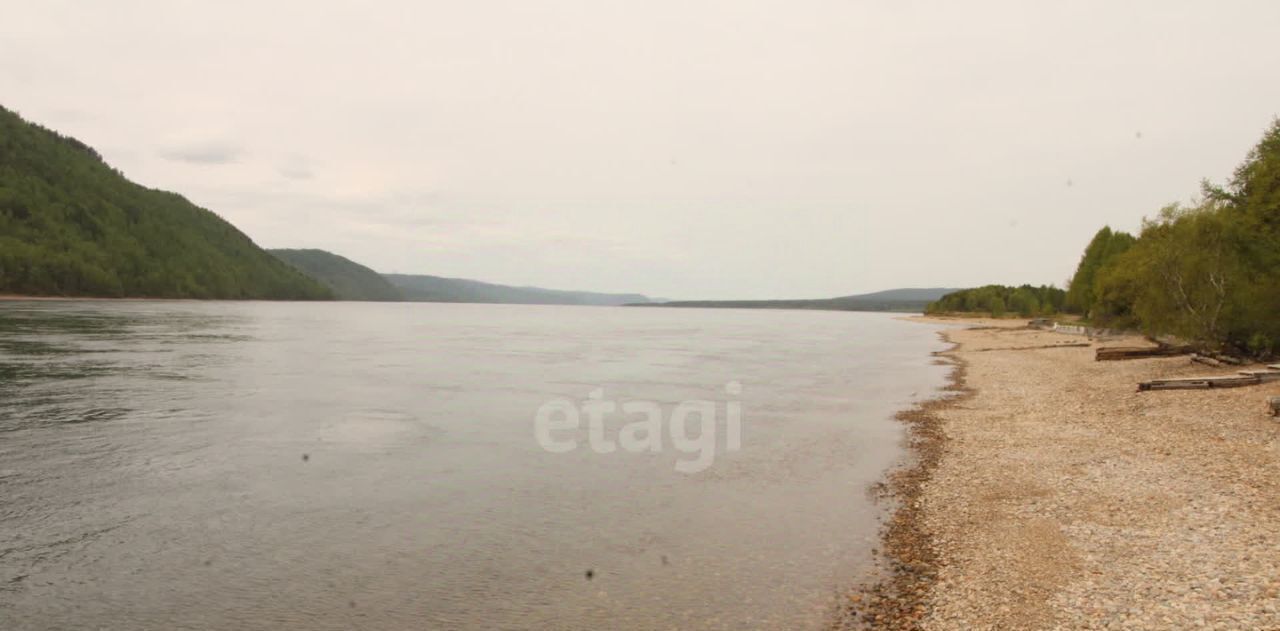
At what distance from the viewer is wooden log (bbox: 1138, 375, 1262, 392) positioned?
30188mm

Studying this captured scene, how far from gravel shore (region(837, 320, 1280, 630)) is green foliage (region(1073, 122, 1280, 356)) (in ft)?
46.7

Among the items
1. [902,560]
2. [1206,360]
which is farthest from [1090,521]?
[1206,360]

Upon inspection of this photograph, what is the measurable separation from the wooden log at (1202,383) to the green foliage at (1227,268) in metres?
11.3

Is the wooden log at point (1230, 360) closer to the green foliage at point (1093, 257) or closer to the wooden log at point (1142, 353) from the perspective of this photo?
the wooden log at point (1142, 353)

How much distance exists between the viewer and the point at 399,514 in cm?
1661

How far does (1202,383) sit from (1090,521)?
2258 centimetres

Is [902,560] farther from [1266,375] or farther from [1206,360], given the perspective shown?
[1206,360]

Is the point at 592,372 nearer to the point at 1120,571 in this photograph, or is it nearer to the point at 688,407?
the point at 688,407

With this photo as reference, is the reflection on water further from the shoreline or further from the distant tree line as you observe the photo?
the distant tree line

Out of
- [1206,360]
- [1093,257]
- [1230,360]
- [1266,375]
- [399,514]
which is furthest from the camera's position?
[1093,257]

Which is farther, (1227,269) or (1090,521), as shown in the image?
(1227,269)

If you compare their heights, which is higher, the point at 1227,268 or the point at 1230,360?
the point at 1227,268

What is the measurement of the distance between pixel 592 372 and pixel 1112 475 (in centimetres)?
3814

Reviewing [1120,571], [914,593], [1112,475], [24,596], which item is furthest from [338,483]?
[1112,475]
